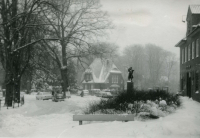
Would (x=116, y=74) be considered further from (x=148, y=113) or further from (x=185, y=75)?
(x=148, y=113)

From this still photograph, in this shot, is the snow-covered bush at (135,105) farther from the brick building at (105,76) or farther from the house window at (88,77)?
the house window at (88,77)

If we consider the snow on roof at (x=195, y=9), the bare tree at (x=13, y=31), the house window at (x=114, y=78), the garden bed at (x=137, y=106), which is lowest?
the garden bed at (x=137, y=106)

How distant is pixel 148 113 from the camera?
12.6 meters

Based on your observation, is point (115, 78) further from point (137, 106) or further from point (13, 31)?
point (137, 106)

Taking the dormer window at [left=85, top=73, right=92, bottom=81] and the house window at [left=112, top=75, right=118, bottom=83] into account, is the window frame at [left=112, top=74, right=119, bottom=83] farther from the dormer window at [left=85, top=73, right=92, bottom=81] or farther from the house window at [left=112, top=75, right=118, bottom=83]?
the dormer window at [left=85, top=73, right=92, bottom=81]

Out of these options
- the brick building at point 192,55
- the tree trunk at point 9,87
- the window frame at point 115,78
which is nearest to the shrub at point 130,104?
the brick building at point 192,55

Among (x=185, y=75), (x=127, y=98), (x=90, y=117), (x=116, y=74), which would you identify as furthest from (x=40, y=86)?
(x=90, y=117)

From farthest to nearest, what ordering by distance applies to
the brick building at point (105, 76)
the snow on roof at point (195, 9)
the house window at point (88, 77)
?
the house window at point (88, 77)
the brick building at point (105, 76)
the snow on roof at point (195, 9)

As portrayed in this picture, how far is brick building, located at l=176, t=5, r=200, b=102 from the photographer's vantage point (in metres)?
21.0

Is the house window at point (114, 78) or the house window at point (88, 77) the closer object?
the house window at point (114, 78)

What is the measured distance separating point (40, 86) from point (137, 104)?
36.9m

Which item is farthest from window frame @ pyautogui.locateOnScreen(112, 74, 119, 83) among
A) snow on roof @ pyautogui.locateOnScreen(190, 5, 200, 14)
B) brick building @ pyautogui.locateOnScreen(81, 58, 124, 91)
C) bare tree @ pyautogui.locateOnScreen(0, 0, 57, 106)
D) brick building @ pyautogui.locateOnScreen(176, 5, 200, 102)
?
bare tree @ pyautogui.locateOnScreen(0, 0, 57, 106)

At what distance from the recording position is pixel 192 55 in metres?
23.1

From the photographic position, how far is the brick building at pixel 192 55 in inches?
828
